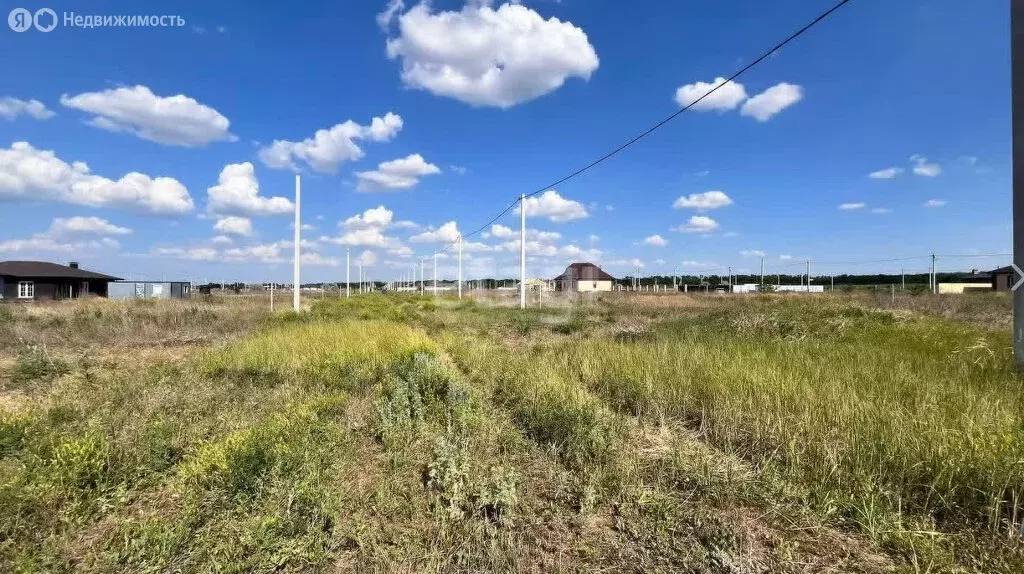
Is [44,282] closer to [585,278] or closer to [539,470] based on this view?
[539,470]

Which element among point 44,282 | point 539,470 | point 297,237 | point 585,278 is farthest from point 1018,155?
point 585,278

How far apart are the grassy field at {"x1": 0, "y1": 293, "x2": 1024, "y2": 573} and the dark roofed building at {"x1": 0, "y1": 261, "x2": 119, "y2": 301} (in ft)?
114

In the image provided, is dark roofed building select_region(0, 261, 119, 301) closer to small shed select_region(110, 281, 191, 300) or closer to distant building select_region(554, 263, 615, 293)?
small shed select_region(110, 281, 191, 300)

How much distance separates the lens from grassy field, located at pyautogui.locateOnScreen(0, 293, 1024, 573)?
237 centimetres

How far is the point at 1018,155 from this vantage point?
5215 mm

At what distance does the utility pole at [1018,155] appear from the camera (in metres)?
5.12

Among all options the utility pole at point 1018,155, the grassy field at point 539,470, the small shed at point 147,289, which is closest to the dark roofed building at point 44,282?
the small shed at point 147,289

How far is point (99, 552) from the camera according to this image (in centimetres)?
248

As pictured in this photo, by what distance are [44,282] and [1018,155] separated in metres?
47.3

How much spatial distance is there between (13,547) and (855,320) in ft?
45.3

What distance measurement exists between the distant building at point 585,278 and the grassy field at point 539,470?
168 feet

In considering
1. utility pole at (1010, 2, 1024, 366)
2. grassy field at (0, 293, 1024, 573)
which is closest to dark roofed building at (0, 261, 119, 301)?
grassy field at (0, 293, 1024, 573)

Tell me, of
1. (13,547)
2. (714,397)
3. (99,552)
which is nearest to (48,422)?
(13,547)

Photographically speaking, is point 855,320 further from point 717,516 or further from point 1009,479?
point 717,516
